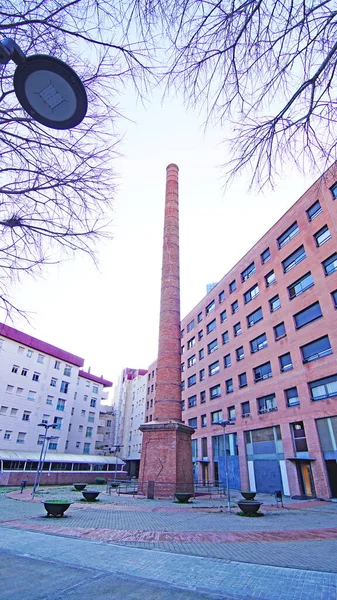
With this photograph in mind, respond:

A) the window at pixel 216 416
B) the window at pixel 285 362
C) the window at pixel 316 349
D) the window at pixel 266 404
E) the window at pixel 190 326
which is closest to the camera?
the window at pixel 316 349

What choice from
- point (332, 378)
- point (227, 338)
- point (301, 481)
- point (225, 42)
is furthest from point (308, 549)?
point (227, 338)

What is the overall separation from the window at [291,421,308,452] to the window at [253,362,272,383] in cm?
406

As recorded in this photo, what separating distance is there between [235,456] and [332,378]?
1164 cm

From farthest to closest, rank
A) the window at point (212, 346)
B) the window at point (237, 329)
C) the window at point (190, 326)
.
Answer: the window at point (190, 326) → the window at point (212, 346) → the window at point (237, 329)

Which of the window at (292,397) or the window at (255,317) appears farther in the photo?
the window at (255,317)

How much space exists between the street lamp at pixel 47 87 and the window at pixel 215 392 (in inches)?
1151

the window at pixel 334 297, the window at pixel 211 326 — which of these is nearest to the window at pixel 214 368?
the window at pixel 211 326

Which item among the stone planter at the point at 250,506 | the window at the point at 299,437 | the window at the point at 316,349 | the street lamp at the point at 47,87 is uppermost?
the window at the point at 316,349

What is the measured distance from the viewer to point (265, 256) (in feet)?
85.6

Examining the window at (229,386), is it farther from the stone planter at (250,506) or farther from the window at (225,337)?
the stone planter at (250,506)

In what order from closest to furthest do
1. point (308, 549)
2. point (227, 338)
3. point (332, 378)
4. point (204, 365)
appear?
point (308, 549) < point (332, 378) < point (227, 338) < point (204, 365)

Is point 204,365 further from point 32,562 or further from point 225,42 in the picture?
point 225,42

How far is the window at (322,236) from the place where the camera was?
776 inches

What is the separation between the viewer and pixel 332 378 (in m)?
17.9
